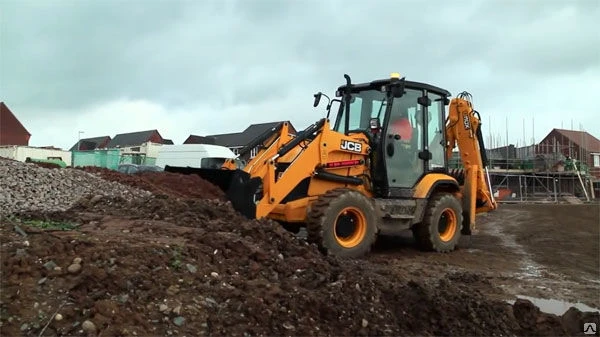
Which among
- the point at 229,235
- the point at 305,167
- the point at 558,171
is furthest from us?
the point at 558,171

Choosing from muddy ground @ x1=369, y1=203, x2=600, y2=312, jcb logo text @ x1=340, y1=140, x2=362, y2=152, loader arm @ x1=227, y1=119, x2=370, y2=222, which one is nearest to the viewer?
muddy ground @ x1=369, y1=203, x2=600, y2=312

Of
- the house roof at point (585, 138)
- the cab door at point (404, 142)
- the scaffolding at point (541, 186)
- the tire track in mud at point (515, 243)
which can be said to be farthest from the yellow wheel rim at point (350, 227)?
the house roof at point (585, 138)

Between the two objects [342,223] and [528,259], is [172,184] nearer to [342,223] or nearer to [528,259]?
[342,223]

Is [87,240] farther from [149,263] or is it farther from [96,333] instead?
[96,333]

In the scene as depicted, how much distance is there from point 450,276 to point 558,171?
115 ft

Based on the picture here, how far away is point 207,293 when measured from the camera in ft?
13.6

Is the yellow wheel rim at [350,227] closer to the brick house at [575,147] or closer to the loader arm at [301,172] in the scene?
the loader arm at [301,172]

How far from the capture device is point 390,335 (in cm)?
421

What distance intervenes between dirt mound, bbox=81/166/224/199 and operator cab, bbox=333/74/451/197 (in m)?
2.67

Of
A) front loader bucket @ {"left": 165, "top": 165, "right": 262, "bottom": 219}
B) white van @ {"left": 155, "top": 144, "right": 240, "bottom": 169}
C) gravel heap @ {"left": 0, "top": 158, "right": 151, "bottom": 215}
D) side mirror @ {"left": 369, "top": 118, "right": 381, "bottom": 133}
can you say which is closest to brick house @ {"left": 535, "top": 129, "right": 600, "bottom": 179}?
white van @ {"left": 155, "top": 144, "right": 240, "bottom": 169}

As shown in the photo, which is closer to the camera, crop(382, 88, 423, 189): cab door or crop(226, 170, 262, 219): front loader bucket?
crop(226, 170, 262, 219): front loader bucket

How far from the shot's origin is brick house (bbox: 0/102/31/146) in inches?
2520

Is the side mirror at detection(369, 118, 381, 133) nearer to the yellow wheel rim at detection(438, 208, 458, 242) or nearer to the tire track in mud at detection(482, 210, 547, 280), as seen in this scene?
the yellow wheel rim at detection(438, 208, 458, 242)

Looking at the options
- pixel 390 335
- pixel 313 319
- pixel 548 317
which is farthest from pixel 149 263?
pixel 548 317
